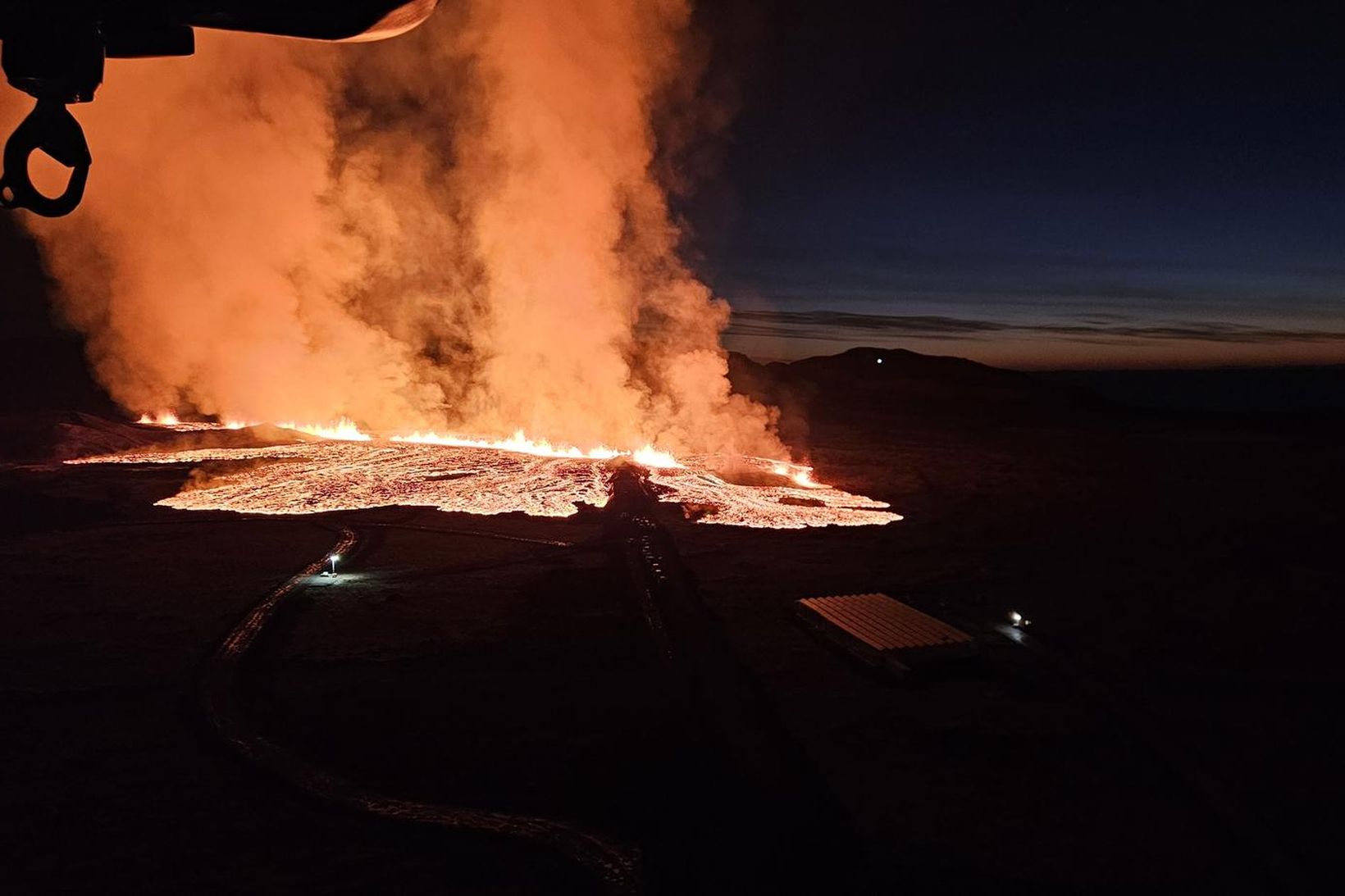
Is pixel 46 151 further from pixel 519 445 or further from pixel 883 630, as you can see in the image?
pixel 519 445

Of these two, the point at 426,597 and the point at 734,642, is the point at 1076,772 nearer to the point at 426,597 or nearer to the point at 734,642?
the point at 734,642

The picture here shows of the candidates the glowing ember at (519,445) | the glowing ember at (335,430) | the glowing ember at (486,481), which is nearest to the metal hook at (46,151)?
the glowing ember at (486,481)

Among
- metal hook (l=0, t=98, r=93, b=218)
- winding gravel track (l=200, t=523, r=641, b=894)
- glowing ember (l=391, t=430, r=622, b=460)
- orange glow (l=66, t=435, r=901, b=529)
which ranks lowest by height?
winding gravel track (l=200, t=523, r=641, b=894)

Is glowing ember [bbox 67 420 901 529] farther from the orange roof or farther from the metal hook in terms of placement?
the metal hook

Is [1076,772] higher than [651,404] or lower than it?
lower

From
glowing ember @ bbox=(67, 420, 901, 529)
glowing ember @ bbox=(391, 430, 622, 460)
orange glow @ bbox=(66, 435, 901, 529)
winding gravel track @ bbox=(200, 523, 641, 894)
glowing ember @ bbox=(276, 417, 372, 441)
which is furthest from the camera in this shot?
glowing ember @ bbox=(276, 417, 372, 441)

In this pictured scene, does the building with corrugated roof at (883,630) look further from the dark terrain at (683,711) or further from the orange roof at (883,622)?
the dark terrain at (683,711)

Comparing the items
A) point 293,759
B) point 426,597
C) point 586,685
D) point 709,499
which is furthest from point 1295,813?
point 709,499

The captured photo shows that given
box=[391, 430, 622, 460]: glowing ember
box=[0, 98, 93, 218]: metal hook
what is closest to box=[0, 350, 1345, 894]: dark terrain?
box=[0, 98, 93, 218]: metal hook
